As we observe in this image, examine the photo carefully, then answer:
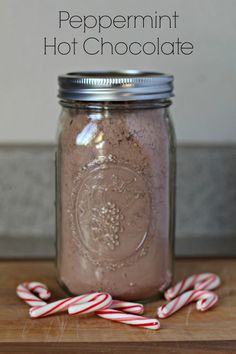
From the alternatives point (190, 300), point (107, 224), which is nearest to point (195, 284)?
point (190, 300)

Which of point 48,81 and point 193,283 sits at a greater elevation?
point 48,81

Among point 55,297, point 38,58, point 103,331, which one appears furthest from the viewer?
point 38,58

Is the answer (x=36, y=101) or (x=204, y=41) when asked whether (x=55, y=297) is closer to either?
(x=36, y=101)

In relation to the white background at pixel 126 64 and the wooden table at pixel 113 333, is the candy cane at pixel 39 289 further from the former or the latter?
the white background at pixel 126 64

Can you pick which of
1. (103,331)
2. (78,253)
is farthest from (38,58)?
(103,331)

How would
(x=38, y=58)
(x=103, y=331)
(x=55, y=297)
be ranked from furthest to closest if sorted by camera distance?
1. (x=38, y=58)
2. (x=55, y=297)
3. (x=103, y=331)

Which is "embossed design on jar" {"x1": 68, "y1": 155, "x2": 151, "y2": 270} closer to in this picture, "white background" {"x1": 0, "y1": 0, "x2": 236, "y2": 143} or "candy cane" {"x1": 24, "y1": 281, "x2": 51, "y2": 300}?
"candy cane" {"x1": 24, "y1": 281, "x2": 51, "y2": 300}

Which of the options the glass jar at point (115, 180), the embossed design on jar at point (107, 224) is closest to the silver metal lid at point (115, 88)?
the glass jar at point (115, 180)
